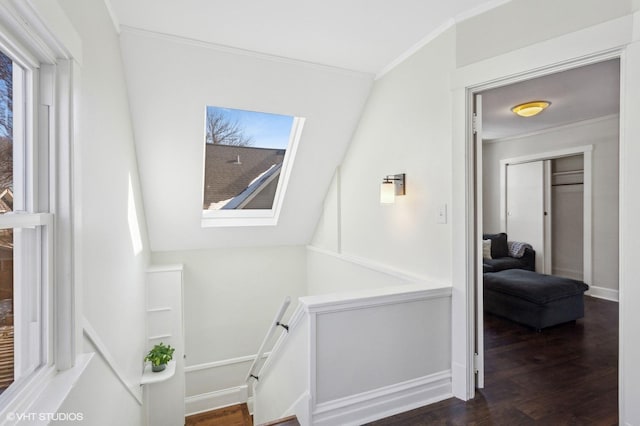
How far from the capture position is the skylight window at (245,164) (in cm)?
331

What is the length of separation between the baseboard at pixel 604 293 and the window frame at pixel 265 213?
442 cm

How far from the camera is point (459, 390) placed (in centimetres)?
211

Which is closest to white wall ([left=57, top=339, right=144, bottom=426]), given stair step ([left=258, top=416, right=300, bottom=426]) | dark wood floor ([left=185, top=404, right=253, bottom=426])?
stair step ([left=258, top=416, right=300, bottom=426])

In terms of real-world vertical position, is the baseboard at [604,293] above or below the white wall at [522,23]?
below

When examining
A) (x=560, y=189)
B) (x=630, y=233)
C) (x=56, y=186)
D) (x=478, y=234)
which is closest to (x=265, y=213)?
(x=478, y=234)

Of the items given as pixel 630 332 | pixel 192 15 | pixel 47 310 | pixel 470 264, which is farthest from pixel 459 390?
pixel 192 15

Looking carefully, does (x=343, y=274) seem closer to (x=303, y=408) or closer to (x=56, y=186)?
(x=303, y=408)

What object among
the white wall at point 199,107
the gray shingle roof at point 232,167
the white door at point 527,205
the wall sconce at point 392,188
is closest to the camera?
the white wall at point 199,107

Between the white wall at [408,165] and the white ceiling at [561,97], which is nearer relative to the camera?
the white wall at [408,165]

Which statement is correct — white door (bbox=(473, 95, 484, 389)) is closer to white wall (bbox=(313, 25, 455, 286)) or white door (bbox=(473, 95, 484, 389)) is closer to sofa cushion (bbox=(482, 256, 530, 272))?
white wall (bbox=(313, 25, 455, 286))

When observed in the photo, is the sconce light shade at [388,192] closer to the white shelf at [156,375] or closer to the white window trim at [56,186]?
the white window trim at [56,186]

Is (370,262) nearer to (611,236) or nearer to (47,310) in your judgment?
(47,310)

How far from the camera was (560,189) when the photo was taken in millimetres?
5387

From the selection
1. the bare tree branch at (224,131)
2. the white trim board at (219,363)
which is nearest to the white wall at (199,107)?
the bare tree branch at (224,131)
